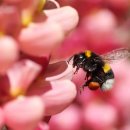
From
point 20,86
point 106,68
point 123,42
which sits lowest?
point 123,42

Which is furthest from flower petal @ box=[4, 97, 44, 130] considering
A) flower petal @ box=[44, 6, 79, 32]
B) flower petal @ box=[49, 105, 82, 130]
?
flower petal @ box=[49, 105, 82, 130]

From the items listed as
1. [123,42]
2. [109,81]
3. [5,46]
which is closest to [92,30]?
[123,42]

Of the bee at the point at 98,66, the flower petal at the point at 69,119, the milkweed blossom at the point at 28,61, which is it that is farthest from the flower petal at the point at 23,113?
the flower petal at the point at 69,119

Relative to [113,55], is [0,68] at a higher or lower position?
higher

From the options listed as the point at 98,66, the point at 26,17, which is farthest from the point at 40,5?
the point at 98,66

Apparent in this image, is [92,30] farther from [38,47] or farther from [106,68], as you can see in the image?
[38,47]

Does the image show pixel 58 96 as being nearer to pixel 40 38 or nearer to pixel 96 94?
pixel 40 38

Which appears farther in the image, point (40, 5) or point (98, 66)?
point (98, 66)

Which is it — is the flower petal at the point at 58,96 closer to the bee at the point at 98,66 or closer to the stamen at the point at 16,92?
the stamen at the point at 16,92
